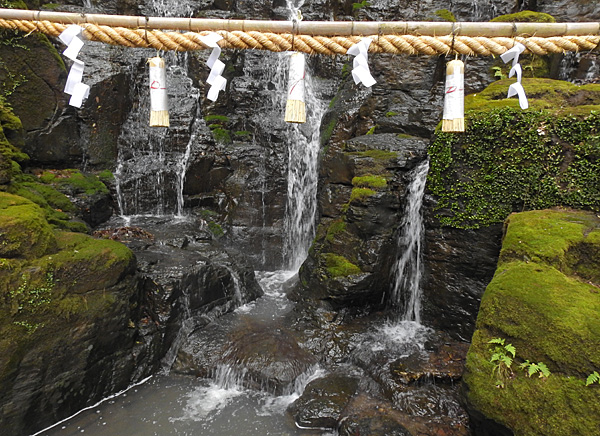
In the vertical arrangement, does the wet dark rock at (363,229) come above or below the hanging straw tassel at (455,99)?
below

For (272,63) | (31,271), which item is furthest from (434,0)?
(31,271)

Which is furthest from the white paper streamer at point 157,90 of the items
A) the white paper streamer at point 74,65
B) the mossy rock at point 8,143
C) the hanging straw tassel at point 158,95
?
the mossy rock at point 8,143

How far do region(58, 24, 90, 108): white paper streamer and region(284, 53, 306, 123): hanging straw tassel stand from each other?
1712 millimetres

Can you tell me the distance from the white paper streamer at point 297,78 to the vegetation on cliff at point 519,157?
14.6ft

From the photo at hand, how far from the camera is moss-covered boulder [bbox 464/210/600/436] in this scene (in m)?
3.25

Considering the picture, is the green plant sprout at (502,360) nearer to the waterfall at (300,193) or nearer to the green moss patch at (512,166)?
the green moss patch at (512,166)

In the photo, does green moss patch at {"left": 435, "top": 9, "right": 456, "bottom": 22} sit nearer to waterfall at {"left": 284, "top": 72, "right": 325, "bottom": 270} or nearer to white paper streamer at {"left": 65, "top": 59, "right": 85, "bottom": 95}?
waterfall at {"left": 284, "top": 72, "right": 325, "bottom": 270}

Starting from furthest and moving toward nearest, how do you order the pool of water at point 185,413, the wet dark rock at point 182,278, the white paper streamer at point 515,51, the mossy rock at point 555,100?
the wet dark rock at point 182,278, the mossy rock at point 555,100, the pool of water at point 185,413, the white paper streamer at point 515,51

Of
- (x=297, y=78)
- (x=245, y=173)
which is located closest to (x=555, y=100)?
(x=297, y=78)

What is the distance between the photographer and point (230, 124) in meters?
14.3

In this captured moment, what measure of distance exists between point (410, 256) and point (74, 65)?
281 inches

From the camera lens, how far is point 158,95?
11.1ft

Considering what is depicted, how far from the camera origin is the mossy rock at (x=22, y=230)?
16.6ft

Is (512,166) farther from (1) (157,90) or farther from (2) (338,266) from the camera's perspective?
(1) (157,90)
